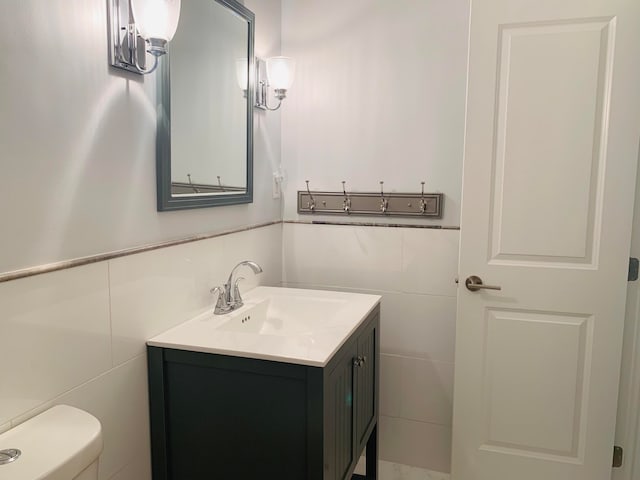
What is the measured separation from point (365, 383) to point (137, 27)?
137 centimetres

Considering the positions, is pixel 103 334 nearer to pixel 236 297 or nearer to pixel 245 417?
pixel 245 417

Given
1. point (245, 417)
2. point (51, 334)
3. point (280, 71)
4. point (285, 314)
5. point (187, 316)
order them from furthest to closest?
1. point (280, 71)
2. point (285, 314)
3. point (187, 316)
4. point (245, 417)
5. point (51, 334)

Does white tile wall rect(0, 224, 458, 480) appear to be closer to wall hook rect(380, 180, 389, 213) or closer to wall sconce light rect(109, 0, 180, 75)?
wall hook rect(380, 180, 389, 213)

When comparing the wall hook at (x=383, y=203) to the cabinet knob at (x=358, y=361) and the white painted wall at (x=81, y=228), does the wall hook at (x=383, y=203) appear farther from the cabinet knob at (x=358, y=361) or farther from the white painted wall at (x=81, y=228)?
the white painted wall at (x=81, y=228)

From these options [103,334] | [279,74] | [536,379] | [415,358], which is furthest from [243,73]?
[536,379]

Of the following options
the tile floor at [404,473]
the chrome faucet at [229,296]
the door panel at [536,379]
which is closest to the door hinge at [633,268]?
the door panel at [536,379]

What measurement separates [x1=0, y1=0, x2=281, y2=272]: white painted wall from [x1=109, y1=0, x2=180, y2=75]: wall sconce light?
0.10 feet

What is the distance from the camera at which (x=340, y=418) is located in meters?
1.59

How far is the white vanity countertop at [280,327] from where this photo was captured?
4.78 feet

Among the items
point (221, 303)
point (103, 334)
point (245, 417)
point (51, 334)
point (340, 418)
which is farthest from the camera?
point (221, 303)

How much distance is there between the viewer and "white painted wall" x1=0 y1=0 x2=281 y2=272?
1.09 m

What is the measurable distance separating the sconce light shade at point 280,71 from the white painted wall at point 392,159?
0.30 meters

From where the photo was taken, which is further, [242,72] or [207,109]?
[242,72]

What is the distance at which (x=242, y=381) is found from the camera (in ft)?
4.84
